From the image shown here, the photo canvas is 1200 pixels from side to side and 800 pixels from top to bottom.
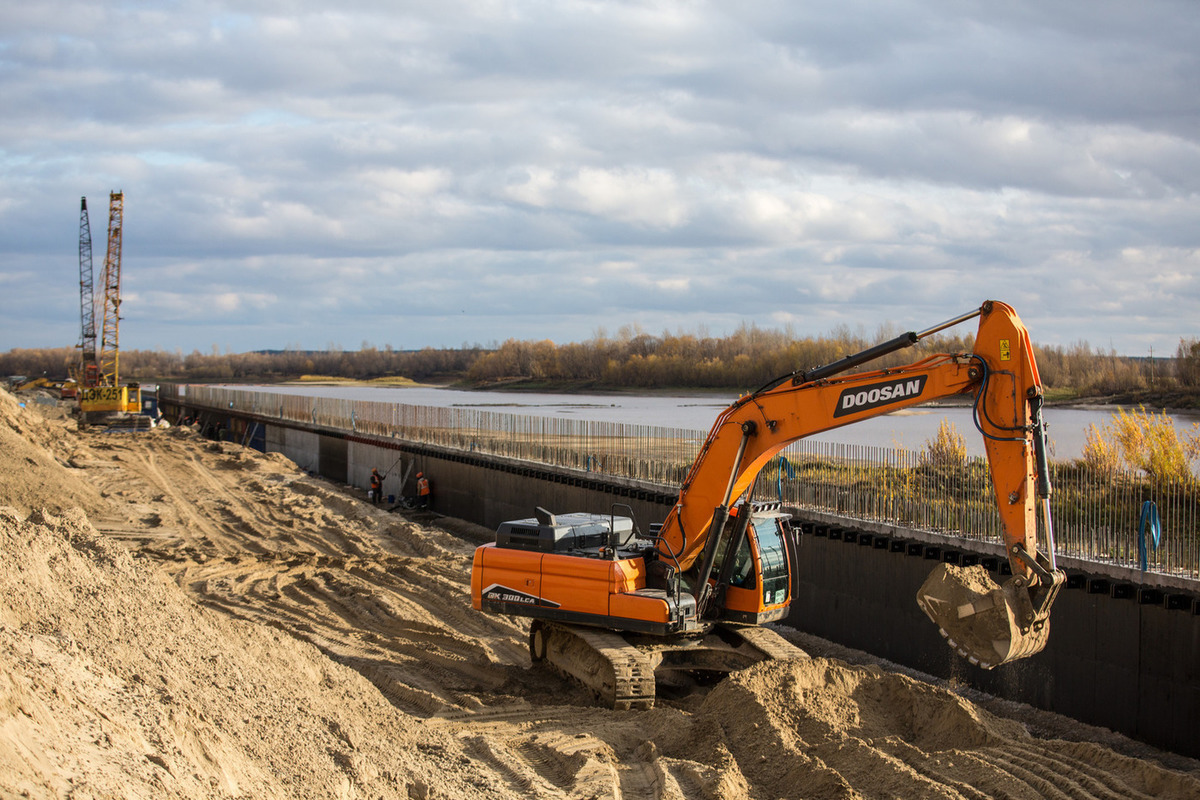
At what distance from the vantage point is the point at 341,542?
26.8 meters

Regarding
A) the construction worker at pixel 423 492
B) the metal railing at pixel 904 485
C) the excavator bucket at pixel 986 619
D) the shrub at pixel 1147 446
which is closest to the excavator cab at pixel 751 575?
the excavator bucket at pixel 986 619

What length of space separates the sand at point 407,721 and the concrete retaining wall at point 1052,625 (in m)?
0.49

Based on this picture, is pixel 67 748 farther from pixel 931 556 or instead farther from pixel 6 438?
pixel 6 438

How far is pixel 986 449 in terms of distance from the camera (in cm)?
955

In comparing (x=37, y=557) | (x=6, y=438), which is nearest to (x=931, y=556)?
(x=37, y=557)

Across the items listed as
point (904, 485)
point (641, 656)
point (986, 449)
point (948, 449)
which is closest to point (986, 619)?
point (986, 449)

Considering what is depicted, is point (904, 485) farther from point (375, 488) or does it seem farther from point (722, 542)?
point (375, 488)

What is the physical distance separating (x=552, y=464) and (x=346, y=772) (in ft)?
71.7

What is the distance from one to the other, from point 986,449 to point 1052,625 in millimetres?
5686

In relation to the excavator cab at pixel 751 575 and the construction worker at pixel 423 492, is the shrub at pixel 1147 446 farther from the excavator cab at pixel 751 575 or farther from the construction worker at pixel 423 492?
the construction worker at pixel 423 492

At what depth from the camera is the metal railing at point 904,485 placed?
1412cm

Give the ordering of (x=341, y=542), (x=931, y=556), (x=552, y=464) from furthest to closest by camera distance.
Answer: (x=552, y=464), (x=341, y=542), (x=931, y=556)

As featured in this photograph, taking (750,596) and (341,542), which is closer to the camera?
(750,596)

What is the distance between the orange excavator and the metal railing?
3.19 metres
